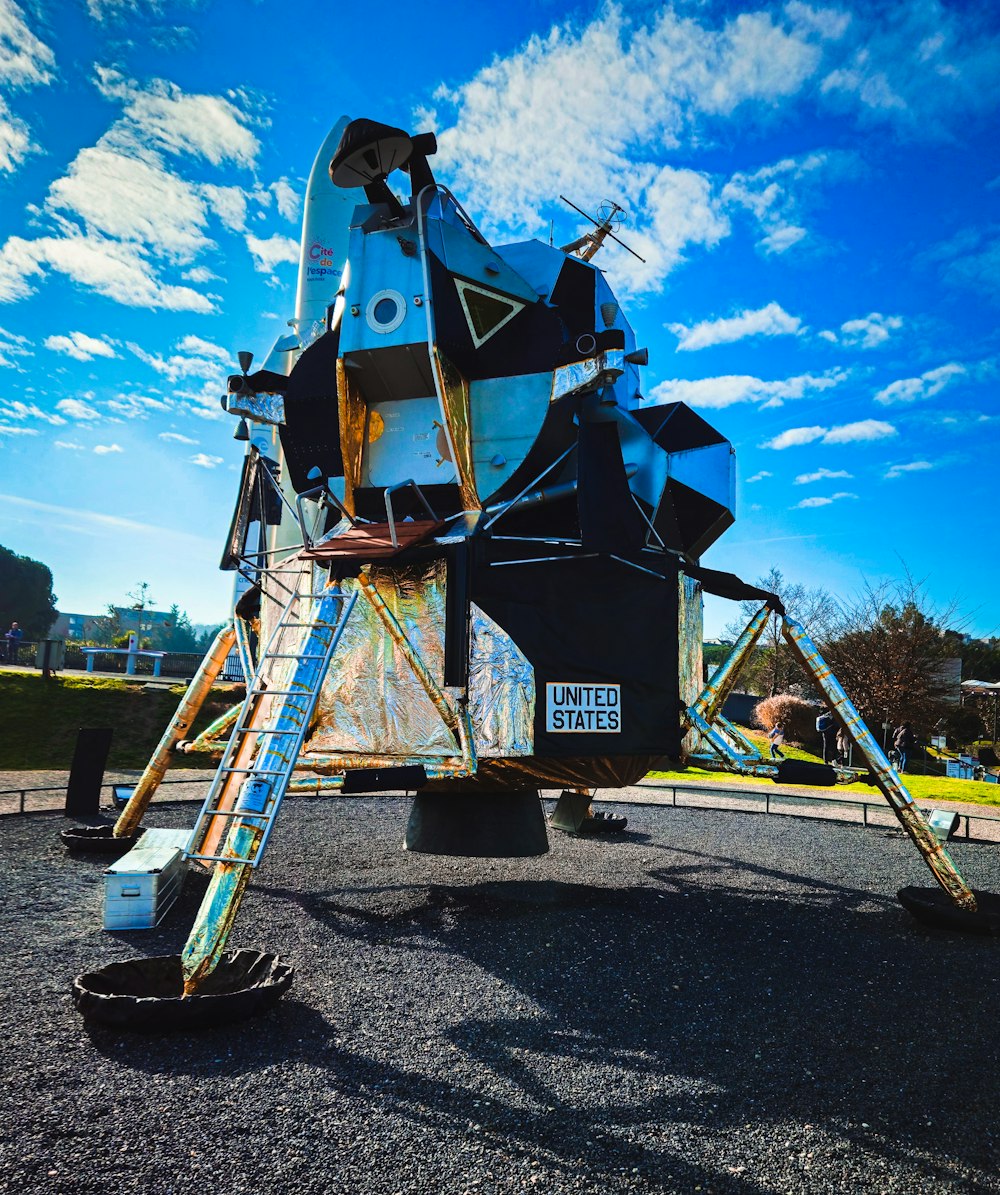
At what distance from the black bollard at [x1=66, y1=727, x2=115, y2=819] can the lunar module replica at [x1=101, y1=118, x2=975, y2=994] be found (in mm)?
4687

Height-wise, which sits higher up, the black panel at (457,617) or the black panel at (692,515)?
the black panel at (692,515)

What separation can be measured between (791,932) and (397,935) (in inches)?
184

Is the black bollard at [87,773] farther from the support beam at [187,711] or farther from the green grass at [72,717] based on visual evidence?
the green grass at [72,717]

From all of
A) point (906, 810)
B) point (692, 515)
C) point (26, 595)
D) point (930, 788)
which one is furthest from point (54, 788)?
point (26, 595)

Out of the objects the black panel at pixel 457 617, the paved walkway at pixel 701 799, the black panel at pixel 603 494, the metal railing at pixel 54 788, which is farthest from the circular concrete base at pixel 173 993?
the paved walkway at pixel 701 799

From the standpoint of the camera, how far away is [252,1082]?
517 cm

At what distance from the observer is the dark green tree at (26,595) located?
61.6 meters

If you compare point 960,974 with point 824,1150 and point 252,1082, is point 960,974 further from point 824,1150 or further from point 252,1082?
point 252,1082

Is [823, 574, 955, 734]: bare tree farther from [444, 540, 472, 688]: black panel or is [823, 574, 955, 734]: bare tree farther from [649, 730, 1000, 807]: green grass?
[444, 540, 472, 688]: black panel

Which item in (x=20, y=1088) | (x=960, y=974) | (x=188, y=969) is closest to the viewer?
(x=20, y=1088)

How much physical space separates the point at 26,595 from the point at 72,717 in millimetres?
46494

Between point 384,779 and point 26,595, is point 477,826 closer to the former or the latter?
point 384,779

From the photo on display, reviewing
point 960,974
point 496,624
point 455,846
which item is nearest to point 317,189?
point 496,624

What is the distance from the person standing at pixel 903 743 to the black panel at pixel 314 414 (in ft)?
79.8
